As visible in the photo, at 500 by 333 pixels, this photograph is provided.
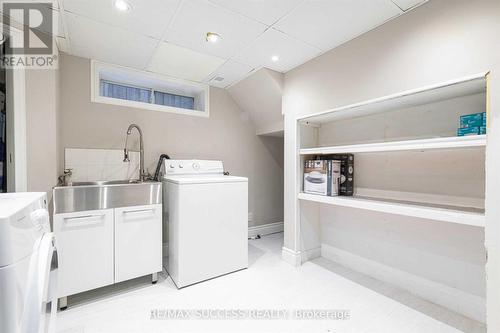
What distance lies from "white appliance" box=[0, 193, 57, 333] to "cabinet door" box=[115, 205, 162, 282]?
3.00 ft

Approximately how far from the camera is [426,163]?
5.62 feet

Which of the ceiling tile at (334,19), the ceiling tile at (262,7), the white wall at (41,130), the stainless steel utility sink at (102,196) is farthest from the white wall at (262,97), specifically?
the white wall at (41,130)

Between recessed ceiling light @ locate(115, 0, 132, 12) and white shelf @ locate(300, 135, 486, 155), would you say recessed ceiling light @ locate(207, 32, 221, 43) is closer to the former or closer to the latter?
recessed ceiling light @ locate(115, 0, 132, 12)

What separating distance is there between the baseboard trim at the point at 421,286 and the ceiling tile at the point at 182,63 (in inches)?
94.2

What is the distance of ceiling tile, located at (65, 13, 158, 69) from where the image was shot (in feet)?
5.64

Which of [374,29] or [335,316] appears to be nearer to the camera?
[335,316]

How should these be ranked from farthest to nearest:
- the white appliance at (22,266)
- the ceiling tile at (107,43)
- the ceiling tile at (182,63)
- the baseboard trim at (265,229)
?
the baseboard trim at (265,229) → the ceiling tile at (182,63) → the ceiling tile at (107,43) → the white appliance at (22,266)

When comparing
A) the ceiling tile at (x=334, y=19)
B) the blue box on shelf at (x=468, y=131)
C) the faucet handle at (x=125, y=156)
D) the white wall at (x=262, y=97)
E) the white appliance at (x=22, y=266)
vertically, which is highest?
the ceiling tile at (x=334, y=19)

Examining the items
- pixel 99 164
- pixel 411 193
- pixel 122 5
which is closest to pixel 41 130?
pixel 99 164

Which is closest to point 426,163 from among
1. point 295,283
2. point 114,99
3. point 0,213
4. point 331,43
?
point 331,43

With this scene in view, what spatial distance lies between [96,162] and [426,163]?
116 inches

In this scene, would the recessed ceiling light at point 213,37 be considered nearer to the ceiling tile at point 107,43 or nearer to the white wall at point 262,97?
the ceiling tile at point 107,43

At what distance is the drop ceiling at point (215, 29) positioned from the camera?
1.51 m

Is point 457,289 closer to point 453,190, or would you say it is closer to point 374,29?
point 453,190
